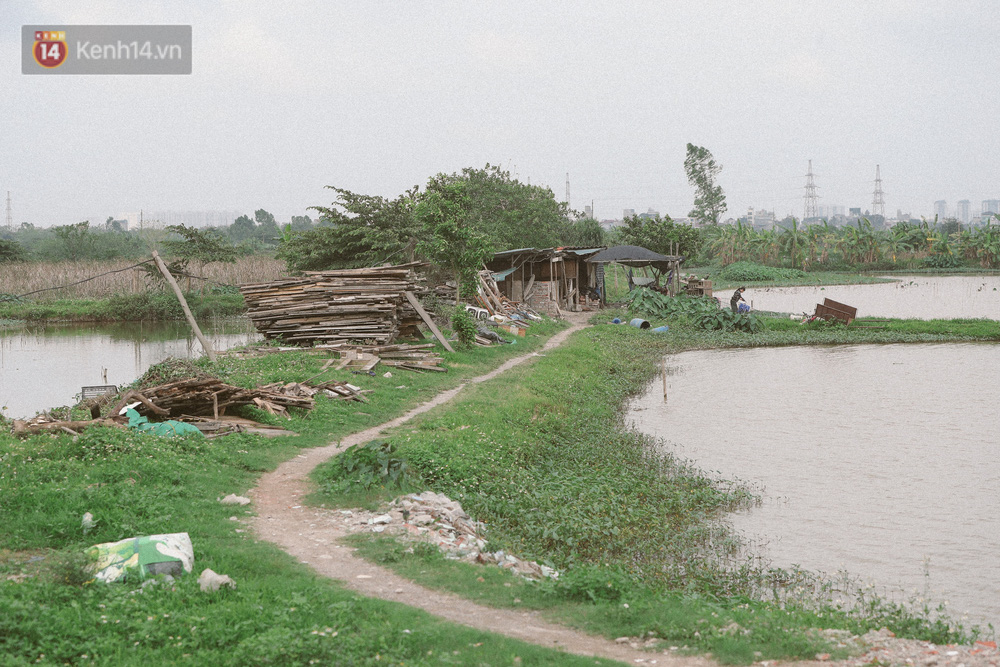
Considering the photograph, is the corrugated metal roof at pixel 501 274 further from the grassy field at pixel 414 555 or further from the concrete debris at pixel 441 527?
the concrete debris at pixel 441 527

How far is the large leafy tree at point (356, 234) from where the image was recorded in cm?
3494

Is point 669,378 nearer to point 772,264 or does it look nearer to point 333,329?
point 333,329

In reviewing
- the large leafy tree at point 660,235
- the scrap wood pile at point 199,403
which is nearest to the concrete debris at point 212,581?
the scrap wood pile at point 199,403

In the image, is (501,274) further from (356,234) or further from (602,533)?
(602,533)

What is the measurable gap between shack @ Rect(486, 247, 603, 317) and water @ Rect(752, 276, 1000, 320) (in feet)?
36.4

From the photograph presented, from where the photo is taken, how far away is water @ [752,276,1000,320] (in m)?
39.3

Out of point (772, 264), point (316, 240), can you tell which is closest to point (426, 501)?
point (316, 240)

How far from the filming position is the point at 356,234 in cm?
3509

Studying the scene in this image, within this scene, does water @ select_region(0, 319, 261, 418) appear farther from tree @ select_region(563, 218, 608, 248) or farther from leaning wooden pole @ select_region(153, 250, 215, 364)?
tree @ select_region(563, 218, 608, 248)

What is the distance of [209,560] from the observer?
295 inches

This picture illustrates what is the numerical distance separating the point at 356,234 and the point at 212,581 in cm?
2928

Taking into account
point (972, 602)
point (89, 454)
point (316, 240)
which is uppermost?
point (316, 240)

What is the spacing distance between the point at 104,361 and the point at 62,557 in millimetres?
22648

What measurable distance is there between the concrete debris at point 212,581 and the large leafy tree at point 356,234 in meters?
28.3
